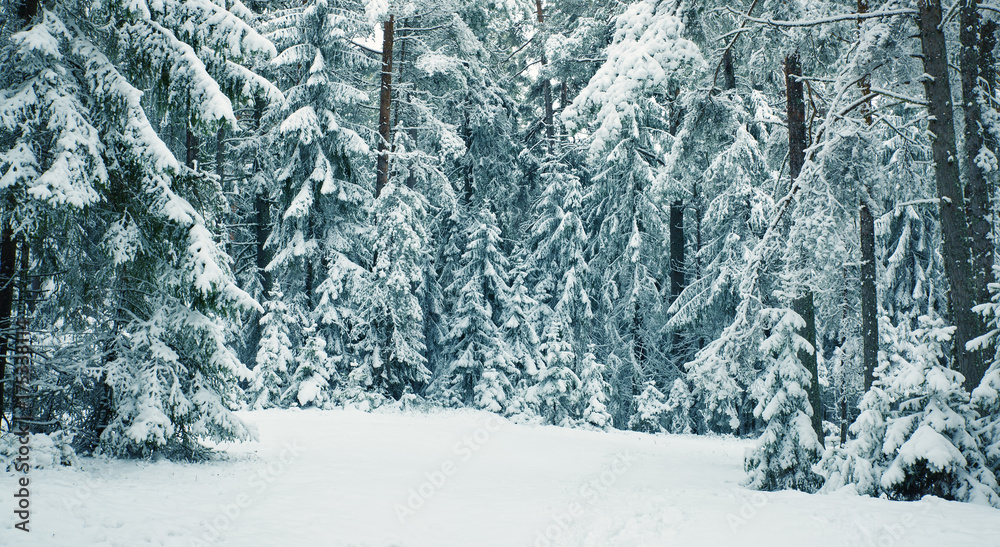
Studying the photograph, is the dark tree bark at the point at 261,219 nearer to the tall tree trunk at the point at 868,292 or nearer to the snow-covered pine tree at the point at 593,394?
the snow-covered pine tree at the point at 593,394

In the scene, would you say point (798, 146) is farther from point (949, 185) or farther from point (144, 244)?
point (144, 244)

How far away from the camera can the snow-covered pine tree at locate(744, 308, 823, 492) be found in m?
10.7

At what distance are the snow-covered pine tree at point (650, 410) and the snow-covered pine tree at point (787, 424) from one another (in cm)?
1099

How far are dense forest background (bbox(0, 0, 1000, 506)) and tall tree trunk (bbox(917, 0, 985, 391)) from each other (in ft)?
0.12

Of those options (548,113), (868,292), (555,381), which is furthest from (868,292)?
(548,113)

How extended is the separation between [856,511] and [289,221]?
17.5 metres

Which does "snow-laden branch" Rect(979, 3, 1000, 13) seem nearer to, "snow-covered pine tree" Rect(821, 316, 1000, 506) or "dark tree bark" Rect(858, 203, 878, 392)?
"snow-covered pine tree" Rect(821, 316, 1000, 506)

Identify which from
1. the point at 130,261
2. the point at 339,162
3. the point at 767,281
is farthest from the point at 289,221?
the point at 767,281

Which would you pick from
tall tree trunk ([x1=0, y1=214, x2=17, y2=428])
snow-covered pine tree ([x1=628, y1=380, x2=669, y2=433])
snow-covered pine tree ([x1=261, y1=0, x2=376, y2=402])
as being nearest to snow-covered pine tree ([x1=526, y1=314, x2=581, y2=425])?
snow-covered pine tree ([x1=628, y1=380, x2=669, y2=433])

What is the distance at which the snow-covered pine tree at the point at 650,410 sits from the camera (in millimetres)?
22156

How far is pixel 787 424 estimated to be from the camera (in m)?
11.0

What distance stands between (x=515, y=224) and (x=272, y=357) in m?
12.4

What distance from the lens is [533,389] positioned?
69.1ft

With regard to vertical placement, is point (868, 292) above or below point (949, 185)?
below
